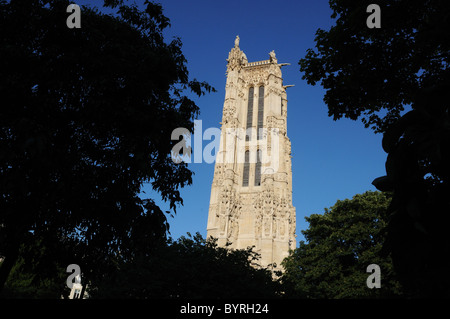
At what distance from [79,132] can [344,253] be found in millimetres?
18538

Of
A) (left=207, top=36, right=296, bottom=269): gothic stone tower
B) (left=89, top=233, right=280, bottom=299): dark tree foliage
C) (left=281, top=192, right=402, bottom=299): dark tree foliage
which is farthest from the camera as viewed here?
(left=207, top=36, right=296, bottom=269): gothic stone tower

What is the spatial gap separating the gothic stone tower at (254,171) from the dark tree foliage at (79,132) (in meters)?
26.2

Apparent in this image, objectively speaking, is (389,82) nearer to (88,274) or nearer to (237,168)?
(88,274)

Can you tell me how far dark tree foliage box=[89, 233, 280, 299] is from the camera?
45.9 ft

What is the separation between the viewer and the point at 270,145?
40.2 meters

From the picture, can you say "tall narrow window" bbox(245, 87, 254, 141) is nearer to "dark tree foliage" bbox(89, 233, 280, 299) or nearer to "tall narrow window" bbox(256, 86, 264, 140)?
"tall narrow window" bbox(256, 86, 264, 140)

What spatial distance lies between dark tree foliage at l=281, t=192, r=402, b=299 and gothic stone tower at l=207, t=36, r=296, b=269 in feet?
32.6

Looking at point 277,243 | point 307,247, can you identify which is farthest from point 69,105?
point 277,243

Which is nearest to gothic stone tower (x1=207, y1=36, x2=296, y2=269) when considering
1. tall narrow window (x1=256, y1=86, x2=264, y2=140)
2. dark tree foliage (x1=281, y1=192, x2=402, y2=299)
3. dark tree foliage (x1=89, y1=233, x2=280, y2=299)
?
tall narrow window (x1=256, y1=86, x2=264, y2=140)

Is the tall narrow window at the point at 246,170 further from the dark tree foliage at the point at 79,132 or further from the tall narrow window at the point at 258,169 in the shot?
the dark tree foliage at the point at 79,132

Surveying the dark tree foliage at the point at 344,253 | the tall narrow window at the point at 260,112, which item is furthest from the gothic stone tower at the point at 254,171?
the dark tree foliage at the point at 344,253

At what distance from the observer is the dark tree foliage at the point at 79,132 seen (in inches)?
273

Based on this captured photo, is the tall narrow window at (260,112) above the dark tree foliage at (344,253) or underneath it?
above
